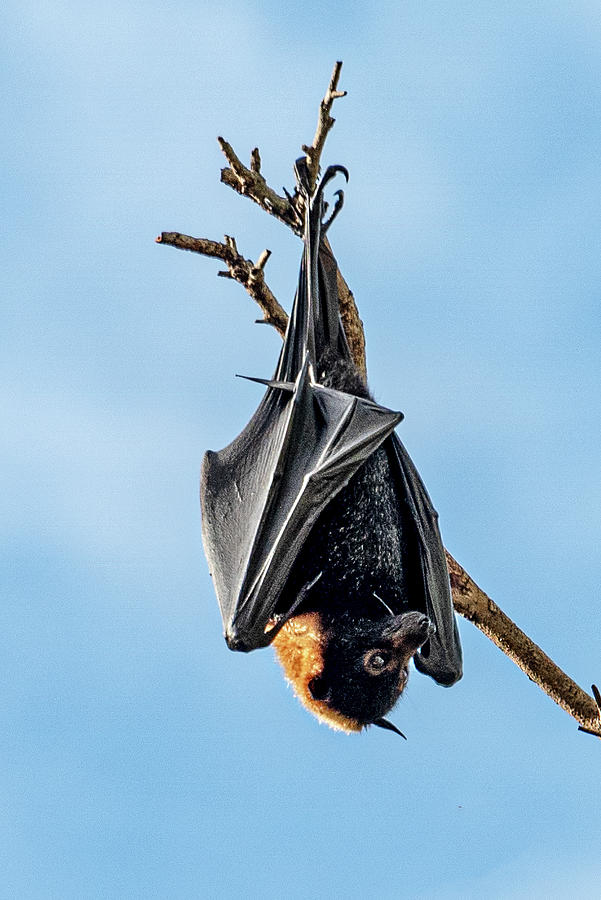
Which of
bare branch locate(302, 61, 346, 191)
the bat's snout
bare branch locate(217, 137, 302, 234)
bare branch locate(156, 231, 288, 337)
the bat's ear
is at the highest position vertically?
bare branch locate(302, 61, 346, 191)

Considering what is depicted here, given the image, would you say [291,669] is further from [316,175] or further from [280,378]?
[316,175]

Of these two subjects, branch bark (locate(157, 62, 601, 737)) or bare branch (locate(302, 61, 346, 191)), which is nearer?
bare branch (locate(302, 61, 346, 191))

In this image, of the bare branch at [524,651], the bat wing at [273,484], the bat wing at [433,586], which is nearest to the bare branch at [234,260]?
the bat wing at [273,484]

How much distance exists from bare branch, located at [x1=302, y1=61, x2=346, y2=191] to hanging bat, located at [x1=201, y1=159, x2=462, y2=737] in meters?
0.12

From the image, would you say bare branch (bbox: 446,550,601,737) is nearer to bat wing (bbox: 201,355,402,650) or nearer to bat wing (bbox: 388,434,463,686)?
bat wing (bbox: 388,434,463,686)

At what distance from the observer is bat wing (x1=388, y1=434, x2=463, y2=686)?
26.0 ft

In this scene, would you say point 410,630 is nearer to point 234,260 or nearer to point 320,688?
point 320,688

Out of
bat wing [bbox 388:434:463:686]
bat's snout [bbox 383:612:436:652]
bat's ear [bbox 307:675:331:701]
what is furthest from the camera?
bat wing [bbox 388:434:463:686]

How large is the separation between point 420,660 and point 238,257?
2.90 meters

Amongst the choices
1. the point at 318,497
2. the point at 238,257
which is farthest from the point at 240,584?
the point at 238,257

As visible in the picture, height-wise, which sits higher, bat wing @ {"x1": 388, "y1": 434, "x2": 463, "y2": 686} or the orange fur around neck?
bat wing @ {"x1": 388, "y1": 434, "x2": 463, "y2": 686}

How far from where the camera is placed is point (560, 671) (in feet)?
27.8

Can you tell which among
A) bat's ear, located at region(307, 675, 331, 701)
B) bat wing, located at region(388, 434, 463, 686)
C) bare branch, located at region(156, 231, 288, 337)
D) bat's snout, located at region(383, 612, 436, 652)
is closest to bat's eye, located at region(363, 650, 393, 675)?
bat's snout, located at region(383, 612, 436, 652)

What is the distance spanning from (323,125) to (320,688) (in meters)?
3.54
